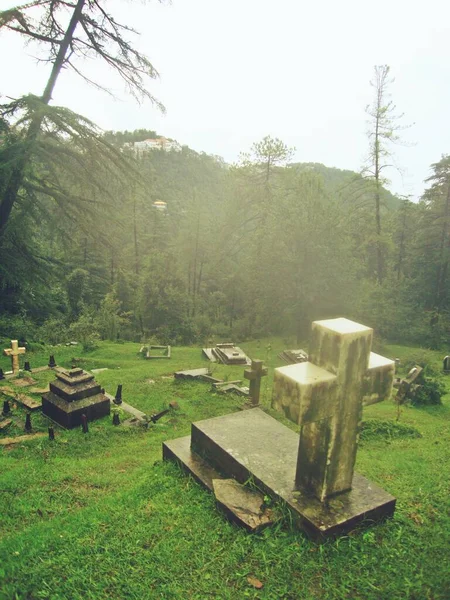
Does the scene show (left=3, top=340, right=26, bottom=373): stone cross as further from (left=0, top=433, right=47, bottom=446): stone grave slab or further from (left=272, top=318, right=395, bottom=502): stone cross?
(left=272, top=318, right=395, bottom=502): stone cross

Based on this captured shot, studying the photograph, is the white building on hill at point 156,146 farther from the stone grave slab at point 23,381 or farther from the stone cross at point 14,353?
the stone grave slab at point 23,381

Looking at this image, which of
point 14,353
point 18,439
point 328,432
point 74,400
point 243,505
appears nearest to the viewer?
point 328,432

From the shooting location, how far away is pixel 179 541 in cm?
354

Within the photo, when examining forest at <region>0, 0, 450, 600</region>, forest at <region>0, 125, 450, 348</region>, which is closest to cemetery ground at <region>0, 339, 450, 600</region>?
forest at <region>0, 0, 450, 600</region>

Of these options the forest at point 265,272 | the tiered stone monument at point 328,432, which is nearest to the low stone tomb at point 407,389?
the tiered stone monument at point 328,432

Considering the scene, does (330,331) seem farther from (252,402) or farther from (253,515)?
(252,402)

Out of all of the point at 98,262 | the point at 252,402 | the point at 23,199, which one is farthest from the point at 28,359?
the point at 98,262

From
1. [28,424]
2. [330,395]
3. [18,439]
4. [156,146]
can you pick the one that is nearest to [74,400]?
[28,424]

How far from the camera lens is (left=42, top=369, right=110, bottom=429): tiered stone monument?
7.48 metres

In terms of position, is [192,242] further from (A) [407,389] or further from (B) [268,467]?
(B) [268,467]

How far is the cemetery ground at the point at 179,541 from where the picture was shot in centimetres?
306

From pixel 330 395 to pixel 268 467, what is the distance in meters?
1.35

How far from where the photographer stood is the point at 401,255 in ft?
99.6

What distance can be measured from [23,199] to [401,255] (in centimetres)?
2718
